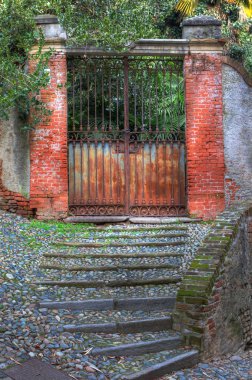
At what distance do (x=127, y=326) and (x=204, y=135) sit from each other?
4.98m

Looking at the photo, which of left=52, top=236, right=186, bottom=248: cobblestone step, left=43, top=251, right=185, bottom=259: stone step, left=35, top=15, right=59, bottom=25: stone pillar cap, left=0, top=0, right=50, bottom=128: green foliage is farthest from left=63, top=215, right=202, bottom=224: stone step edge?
left=35, top=15, right=59, bottom=25: stone pillar cap

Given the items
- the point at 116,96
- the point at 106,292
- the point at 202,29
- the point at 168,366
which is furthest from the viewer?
the point at 116,96

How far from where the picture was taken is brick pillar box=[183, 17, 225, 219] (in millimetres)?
8500

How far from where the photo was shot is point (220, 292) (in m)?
4.76

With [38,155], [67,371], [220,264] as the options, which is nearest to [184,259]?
[220,264]

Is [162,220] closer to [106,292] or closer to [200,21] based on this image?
[106,292]

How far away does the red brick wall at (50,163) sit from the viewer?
8.24 m

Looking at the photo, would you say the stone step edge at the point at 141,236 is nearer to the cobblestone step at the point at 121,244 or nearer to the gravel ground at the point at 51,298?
the gravel ground at the point at 51,298

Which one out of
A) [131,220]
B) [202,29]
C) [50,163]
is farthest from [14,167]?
[202,29]

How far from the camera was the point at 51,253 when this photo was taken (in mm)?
6262

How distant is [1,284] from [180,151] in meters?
4.97

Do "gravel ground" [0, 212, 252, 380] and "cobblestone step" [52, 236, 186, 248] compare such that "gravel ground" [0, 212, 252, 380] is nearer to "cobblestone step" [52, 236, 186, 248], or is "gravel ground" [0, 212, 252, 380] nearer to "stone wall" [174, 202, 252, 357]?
"cobblestone step" [52, 236, 186, 248]

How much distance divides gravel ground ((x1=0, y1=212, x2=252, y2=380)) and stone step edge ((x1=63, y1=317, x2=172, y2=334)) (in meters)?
0.08

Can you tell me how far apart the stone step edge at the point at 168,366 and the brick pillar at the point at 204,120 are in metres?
4.43
